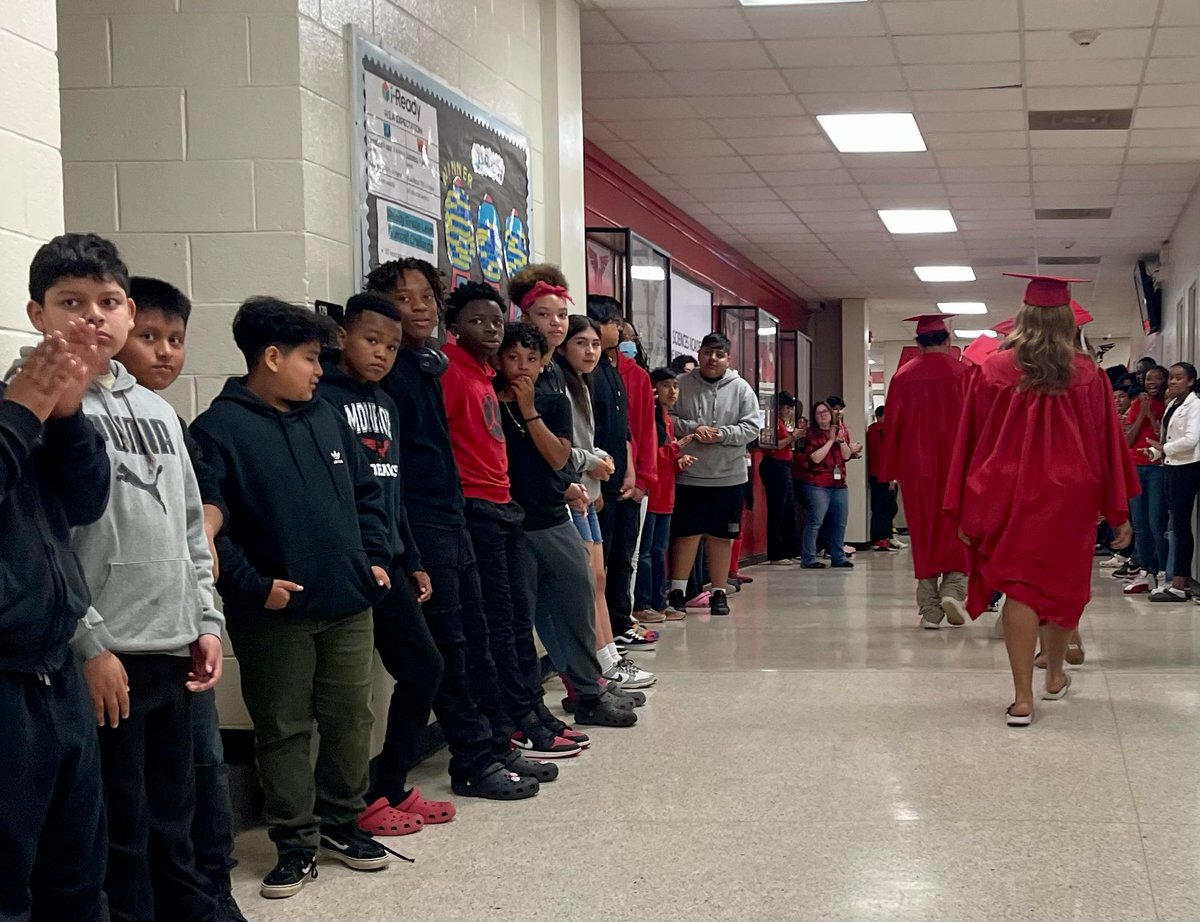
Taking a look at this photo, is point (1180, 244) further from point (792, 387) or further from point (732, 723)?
point (732, 723)

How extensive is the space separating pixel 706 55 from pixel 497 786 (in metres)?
4.18

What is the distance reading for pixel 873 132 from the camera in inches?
312

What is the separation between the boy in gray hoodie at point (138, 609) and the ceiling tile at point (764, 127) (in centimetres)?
602

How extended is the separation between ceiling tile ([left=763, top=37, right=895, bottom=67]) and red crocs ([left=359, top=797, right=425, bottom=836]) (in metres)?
4.34

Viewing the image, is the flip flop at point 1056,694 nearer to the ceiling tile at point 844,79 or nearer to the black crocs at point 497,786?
the black crocs at point 497,786

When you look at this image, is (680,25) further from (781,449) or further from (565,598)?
(781,449)

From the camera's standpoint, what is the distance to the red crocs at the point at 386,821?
122 inches

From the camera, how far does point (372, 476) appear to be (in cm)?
290

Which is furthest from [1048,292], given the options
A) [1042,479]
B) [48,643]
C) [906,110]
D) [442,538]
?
[48,643]

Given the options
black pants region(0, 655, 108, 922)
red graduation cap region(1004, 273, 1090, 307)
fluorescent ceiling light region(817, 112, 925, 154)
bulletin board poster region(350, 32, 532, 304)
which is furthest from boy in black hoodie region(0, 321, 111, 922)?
fluorescent ceiling light region(817, 112, 925, 154)

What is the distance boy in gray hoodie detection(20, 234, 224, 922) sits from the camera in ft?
6.16

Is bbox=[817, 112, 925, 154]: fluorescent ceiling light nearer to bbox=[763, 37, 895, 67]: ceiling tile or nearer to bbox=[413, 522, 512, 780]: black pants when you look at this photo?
bbox=[763, 37, 895, 67]: ceiling tile

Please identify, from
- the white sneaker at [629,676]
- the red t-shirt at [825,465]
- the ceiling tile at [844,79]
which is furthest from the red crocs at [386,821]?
the red t-shirt at [825,465]

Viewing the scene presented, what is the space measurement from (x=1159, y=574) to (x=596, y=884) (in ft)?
21.5
